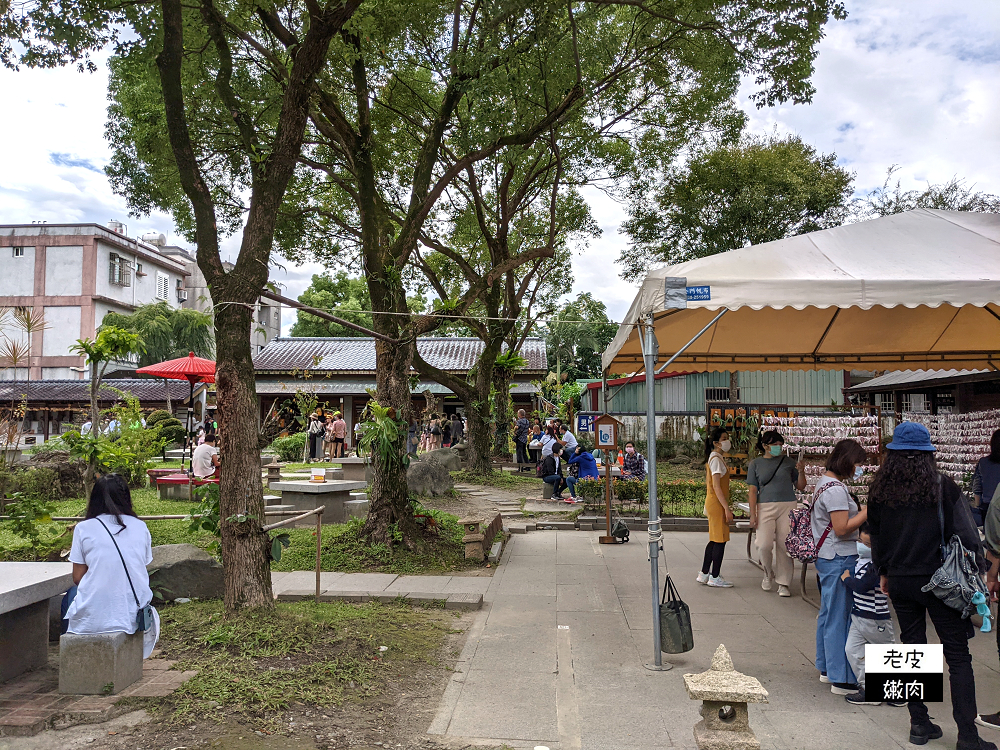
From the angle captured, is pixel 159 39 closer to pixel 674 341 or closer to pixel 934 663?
pixel 674 341

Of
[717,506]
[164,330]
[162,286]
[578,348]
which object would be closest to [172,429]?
[164,330]

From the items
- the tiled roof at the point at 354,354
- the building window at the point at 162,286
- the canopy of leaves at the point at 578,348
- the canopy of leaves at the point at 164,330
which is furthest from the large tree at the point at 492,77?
the building window at the point at 162,286

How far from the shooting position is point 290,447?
23.3m

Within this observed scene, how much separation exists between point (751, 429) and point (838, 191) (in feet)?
39.3

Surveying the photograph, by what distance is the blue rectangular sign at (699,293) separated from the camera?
5348 millimetres

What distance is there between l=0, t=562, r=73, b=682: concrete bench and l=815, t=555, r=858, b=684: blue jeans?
5466 mm

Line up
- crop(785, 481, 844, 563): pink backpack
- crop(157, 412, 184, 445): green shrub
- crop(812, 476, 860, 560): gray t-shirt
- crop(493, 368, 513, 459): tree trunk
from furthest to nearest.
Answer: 1. crop(493, 368, 513, 459): tree trunk
2. crop(157, 412, 184, 445): green shrub
3. crop(785, 481, 844, 563): pink backpack
4. crop(812, 476, 860, 560): gray t-shirt

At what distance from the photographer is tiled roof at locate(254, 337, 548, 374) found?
30.0 metres

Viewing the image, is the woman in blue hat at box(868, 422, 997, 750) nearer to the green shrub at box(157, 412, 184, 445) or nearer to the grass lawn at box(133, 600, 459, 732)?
the grass lawn at box(133, 600, 459, 732)

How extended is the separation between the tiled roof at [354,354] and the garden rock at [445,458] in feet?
33.6

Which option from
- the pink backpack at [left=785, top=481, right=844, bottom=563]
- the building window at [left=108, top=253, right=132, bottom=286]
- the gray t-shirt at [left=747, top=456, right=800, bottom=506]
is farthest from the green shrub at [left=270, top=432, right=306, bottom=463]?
the pink backpack at [left=785, top=481, right=844, bottom=563]

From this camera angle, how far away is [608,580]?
8.22m

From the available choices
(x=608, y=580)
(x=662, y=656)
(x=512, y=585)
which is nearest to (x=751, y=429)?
(x=608, y=580)

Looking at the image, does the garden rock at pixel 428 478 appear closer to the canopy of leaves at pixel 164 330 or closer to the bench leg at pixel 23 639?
the bench leg at pixel 23 639
